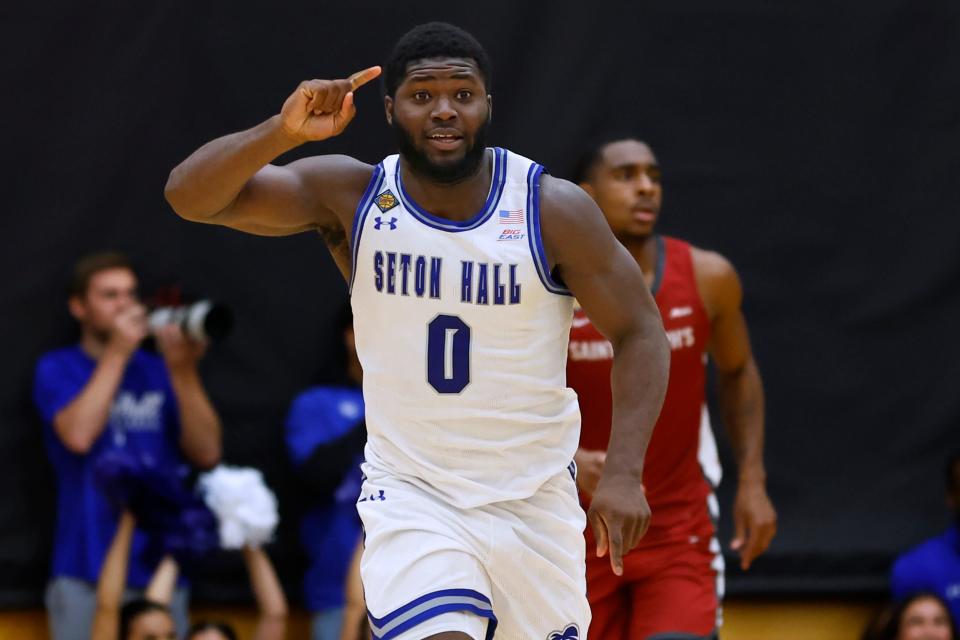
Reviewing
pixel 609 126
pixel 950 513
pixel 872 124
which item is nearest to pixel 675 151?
pixel 609 126

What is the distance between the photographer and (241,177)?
4496 mm

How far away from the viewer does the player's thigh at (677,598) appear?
582 cm

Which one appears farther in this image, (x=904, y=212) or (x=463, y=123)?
(x=904, y=212)

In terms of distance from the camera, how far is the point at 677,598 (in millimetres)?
5895

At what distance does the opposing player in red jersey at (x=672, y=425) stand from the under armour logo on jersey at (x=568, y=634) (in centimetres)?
96

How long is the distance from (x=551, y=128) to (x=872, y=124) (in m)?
1.55

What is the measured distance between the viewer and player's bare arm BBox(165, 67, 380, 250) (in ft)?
14.4

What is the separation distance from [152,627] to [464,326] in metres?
2.62

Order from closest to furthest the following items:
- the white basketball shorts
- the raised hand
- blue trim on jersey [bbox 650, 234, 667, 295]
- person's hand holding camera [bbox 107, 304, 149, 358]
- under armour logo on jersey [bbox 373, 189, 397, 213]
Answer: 1. the raised hand
2. the white basketball shorts
3. under armour logo on jersey [bbox 373, 189, 397, 213]
4. blue trim on jersey [bbox 650, 234, 667, 295]
5. person's hand holding camera [bbox 107, 304, 149, 358]

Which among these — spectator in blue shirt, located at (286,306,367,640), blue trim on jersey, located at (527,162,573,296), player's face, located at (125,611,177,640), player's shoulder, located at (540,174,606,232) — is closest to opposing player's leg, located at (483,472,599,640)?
blue trim on jersey, located at (527,162,573,296)

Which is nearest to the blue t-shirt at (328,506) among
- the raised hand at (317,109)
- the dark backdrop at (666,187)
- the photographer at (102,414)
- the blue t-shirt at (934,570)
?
the dark backdrop at (666,187)

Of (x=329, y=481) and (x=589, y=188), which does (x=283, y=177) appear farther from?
(x=329, y=481)

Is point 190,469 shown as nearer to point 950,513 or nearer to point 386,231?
point 386,231

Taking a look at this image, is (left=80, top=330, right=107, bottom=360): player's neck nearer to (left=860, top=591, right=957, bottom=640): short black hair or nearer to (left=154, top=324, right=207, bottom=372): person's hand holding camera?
(left=154, top=324, right=207, bottom=372): person's hand holding camera
